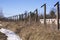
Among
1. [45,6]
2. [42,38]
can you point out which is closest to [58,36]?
[42,38]

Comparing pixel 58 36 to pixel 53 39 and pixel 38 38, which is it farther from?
pixel 38 38

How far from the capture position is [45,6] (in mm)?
12688

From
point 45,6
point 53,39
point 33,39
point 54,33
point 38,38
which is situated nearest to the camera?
point 53,39

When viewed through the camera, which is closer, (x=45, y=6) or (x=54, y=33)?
(x=54, y=33)

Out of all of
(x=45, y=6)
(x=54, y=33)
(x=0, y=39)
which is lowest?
(x=0, y=39)

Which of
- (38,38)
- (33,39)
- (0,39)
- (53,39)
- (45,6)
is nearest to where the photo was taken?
(53,39)

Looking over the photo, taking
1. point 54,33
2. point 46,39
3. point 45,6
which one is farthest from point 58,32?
point 45,6

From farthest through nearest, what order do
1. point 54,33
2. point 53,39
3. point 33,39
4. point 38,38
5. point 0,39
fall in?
point 0,39 → point 33,39 → point 38,38 → point 54,33 → point 53,39

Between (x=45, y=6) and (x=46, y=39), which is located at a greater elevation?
(x=45, y=6)

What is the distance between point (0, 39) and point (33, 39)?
615cm

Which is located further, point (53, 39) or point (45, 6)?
point (45, 6)

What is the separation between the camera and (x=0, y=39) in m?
16.6

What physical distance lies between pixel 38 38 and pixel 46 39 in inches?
43.2

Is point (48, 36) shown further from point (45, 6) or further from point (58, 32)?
point (45, 6)
